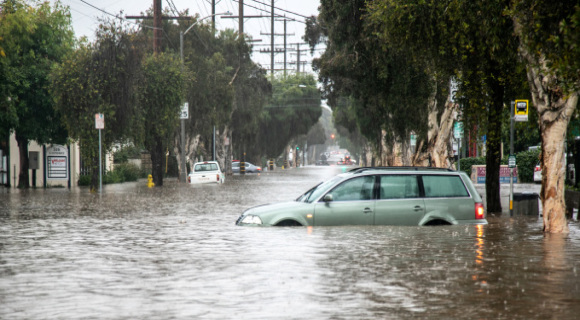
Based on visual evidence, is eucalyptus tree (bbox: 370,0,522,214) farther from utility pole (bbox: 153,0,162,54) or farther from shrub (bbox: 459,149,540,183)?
utility pole (bbox: 153,0,162,54)

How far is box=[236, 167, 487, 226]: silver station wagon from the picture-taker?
15781mm

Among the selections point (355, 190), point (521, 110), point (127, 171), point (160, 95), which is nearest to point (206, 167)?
point (160, 95)

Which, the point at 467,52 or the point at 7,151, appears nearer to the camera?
the point at 467,52

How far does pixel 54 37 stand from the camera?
43.2 metres

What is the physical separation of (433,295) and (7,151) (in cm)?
3945

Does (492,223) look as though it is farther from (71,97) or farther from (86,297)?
(71,97)

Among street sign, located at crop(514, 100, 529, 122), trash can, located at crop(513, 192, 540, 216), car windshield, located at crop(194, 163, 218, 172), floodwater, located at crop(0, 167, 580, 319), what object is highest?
street sign, located at crop(514, 100, 529, 122)

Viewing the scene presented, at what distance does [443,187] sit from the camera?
15.9 metres

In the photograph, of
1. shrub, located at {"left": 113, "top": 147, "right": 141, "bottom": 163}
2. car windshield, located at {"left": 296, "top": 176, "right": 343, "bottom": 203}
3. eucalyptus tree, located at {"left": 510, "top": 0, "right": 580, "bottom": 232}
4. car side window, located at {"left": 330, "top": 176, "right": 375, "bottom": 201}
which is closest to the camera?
eucalyptus tree, located at {"left": 510, "top": 0, "right": 580, "bottom": 232}

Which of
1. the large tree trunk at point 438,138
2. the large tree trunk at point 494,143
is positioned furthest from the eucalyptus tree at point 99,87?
the large tree trunk at point 494,143

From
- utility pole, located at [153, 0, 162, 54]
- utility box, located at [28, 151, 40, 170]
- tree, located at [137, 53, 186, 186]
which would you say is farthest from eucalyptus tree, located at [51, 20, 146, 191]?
utility box, located at [28, 151, 40, 170]

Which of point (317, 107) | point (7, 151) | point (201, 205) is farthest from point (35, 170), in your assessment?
point (317, 107)

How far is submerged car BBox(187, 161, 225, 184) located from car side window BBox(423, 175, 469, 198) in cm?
3233

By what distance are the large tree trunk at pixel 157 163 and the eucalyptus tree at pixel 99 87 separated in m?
6.65
